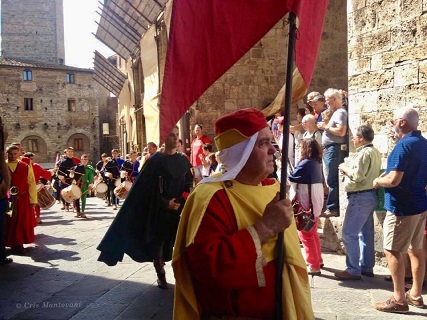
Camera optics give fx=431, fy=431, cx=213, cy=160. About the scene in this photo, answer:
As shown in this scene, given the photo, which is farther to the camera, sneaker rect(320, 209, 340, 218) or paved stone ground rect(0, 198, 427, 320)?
sneaker rect(320, 209, 340, 218)

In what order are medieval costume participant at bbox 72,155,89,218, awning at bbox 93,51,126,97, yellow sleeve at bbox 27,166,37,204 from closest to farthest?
1. yellow sleeve at bbox 27,166,37,204
2. medieval costume participant at bbox 72,155,89,218
3. awning at bbox 93,51,126,97

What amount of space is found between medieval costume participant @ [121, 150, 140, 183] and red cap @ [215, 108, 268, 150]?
11476 millimetres

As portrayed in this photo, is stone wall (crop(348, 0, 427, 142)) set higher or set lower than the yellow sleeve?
higher

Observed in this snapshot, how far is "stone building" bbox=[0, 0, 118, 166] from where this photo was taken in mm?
42844

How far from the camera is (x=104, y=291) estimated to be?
16.6 ft

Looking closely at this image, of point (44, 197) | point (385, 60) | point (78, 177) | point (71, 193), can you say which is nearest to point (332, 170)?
point (385, 60)

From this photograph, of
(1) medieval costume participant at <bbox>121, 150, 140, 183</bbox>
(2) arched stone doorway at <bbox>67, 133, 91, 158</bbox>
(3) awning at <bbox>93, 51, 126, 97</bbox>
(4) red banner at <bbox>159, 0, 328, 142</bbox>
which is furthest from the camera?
(2) arched stone doorway at <bbox>67, 133, 91, 158</bbox>

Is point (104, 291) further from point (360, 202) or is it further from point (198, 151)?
Result: point (198, 151)

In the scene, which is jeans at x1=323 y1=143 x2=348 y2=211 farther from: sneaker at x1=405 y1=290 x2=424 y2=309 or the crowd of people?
sneaker at x1=405 y1=290 x2=424 y2=309

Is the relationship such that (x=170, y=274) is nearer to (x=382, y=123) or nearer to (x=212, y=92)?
(x=382, y=123)

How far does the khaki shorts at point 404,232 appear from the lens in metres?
4.00

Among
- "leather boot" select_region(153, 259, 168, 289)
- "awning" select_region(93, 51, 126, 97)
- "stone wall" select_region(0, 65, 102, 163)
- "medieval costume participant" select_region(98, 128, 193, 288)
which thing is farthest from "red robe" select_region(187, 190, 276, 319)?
"stone wall" select_region(0, 65, 102, 163)

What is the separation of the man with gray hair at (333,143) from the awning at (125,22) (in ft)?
32.0

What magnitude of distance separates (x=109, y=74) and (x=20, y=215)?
886 inches
